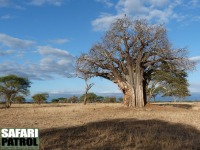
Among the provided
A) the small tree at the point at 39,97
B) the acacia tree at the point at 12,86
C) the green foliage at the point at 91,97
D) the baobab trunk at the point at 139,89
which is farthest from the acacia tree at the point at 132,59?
the green foliage at the point at 91,97

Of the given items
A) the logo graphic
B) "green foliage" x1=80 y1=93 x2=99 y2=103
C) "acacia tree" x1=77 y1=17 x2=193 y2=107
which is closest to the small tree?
"green foliage" x1=80 y1=93 x2=99 y2=103

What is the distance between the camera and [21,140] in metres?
7.70

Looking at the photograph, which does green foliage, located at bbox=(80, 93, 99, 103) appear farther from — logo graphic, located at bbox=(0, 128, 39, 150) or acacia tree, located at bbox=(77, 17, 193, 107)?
logo graphic, located at bbox=(0, 128, 39, 150)

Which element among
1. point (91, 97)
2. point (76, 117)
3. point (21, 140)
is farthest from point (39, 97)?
point (21, 140)

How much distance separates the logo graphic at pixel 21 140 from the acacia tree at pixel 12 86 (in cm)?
4390

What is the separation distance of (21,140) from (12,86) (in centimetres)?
4597

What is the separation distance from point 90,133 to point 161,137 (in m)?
2.88

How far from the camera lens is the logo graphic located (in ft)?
25.2

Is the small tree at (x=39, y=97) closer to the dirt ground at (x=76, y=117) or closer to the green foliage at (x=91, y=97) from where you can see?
the green foliage at (x=91, y=97)

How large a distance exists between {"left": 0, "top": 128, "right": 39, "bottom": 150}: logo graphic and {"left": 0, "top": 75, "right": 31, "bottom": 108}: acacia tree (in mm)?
43895

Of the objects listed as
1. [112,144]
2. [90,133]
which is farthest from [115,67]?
[112,144]

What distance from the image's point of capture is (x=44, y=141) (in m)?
10.1

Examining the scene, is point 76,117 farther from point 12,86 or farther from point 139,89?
point 12,86

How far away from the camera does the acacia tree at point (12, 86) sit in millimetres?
50859
